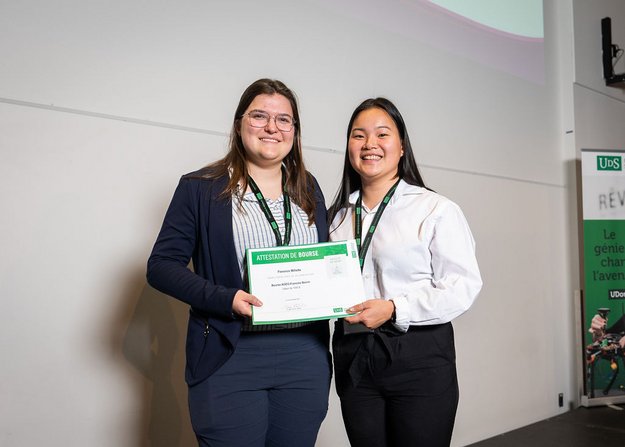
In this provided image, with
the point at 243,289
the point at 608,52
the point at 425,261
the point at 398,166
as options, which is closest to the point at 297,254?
the point at 243,289

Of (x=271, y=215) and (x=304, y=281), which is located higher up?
(x=271, y=215)

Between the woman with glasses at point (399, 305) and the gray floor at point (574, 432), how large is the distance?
2229mm

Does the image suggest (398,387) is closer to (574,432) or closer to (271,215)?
(271,215)

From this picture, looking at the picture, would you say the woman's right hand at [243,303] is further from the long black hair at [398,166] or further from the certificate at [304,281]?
the long black hair at [398,166]

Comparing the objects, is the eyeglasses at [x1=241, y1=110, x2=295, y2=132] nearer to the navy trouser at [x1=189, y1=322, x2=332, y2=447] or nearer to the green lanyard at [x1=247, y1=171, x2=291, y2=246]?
the green lanyard at [x1=247, y1=171, x2=291, y2=246]

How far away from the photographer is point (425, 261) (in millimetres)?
1641

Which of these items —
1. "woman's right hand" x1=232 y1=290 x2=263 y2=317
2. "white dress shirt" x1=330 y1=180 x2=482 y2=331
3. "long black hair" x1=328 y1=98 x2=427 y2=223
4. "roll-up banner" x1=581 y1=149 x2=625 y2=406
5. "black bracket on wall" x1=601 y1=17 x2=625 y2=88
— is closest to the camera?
"woman's right hand" x1=232 y1=290 x2=263 y2=317

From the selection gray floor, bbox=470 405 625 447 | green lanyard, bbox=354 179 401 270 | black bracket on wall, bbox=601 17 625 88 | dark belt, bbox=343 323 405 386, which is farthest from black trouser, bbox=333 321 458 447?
black bracket on wall, bbox=601 17 625 88

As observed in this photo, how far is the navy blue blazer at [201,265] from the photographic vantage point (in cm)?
138

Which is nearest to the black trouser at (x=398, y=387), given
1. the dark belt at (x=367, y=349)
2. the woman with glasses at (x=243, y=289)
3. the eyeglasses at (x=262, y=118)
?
the dark belt at (x=367, y=349)

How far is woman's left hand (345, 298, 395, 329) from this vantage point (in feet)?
4.83

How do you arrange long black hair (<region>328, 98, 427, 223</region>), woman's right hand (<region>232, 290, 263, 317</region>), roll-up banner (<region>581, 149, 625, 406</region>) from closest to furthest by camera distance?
woman's right hand (<region>232, 290, 263, 317</region>), long black hair (<region>328, 98, 427, 223</region>), roll-up banner (<region>581, 149, 625, 406</region>)

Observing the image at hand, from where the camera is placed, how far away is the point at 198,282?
1.37 metres

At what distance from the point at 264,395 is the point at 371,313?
1.20ft
